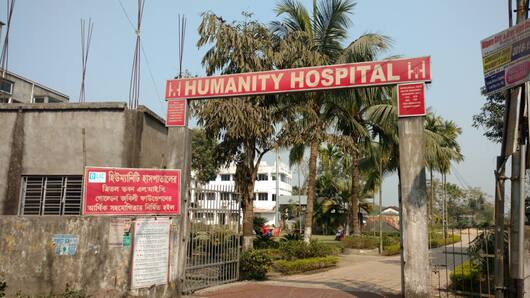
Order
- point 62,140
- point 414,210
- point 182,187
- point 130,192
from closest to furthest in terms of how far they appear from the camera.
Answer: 1. point 414,210
2. point 130,192
3. point 182,187
4. point 62,140

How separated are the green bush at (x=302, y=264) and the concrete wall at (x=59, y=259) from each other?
20.7 ft

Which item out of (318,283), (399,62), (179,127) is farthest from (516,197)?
(179,127)

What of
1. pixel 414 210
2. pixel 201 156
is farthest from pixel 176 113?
pixel 201 156

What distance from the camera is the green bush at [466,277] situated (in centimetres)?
952

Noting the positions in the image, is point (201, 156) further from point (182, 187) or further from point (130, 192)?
point (130, 192)

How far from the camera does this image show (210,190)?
10.2 metres

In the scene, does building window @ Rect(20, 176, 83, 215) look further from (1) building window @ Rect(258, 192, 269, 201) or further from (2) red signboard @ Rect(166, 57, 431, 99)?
(1) building window @ Rect(258, 192, 269, 201)

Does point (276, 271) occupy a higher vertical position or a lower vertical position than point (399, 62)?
lower

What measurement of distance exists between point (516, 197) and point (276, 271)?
27.8ft

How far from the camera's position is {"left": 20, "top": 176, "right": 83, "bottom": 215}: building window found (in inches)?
439

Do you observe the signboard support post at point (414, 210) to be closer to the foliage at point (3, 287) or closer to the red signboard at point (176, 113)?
the red signboard at point (176, 113)

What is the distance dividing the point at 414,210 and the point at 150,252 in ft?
17.4

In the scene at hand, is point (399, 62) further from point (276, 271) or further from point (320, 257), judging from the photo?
point (320, 257)

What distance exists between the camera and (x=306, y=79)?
8992mm
